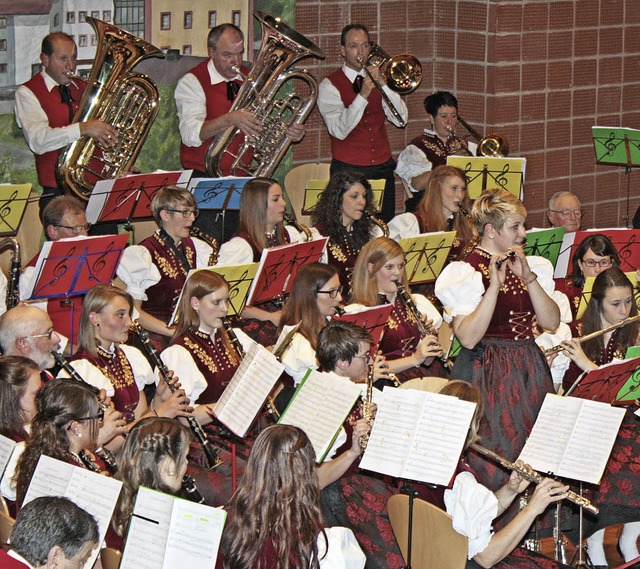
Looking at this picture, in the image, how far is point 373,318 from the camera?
538cm

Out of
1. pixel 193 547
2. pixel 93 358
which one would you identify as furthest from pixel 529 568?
pixel 93 358

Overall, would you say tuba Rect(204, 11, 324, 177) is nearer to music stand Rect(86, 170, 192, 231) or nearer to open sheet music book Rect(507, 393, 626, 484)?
music stand Rect(86, 170, 192, 231)

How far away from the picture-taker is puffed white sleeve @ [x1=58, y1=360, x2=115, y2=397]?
493cm

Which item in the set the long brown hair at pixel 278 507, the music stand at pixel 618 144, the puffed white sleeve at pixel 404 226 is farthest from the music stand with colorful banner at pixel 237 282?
the music stand at pixel 618 144

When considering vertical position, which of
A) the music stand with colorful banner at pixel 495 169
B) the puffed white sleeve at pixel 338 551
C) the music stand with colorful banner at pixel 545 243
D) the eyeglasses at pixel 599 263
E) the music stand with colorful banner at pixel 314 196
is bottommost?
the puffed white sleeve at pixel 338 551

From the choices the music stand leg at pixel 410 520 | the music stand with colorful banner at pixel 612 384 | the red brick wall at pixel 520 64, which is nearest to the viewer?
the music stand leg at pixel 410 520

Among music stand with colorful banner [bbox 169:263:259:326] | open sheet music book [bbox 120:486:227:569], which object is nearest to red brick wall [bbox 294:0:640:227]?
music stand with colorful banner [bbox 169:263:259:326]

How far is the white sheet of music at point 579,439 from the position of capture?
168 inches

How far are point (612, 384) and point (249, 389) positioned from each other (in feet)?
4.96

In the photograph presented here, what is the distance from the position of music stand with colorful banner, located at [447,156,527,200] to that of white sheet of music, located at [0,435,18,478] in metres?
4.15

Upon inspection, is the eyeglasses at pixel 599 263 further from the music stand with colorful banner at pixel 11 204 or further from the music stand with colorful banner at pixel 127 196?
the music stand with colorful banner at pixel 11 204

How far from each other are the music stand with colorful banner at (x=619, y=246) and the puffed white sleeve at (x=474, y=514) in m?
2.85

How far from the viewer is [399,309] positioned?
596cm

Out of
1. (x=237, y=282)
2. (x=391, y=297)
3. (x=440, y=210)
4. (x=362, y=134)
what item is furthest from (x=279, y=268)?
(x=362, y=134)
